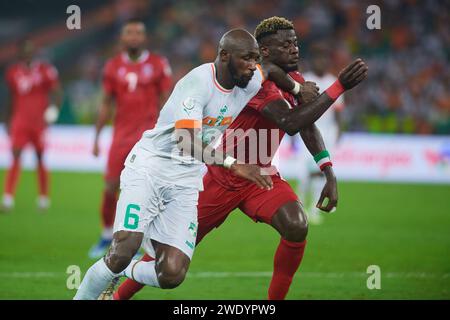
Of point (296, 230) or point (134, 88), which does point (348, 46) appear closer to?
point (134, 88)

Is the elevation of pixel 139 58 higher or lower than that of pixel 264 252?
higher

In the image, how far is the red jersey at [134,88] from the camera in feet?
33.1

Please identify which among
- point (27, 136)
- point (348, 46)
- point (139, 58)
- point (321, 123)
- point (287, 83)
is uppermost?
point (348, 46)

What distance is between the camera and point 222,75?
6.06 meters

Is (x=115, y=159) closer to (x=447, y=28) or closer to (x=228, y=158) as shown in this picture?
(x=228, y=158)

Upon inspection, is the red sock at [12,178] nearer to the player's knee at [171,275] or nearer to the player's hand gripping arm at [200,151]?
the player's knee at [171,275]

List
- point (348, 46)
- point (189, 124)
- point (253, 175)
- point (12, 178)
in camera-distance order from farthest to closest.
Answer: point (348, 46)
point (12, 178)
point (189, 124)
point (253, 175)

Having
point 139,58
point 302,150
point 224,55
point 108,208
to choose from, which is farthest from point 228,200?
point 302,150

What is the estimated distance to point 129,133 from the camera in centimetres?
1006

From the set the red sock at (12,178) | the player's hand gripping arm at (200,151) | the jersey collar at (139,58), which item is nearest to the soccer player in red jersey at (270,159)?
the player's hand gripping arm at (200,151)

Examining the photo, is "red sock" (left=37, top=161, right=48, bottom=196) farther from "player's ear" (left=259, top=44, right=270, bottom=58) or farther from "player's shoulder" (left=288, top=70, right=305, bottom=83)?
"player's ear" (left=259, top=44, right=270, bottom=58)

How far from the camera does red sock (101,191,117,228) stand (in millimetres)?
9914

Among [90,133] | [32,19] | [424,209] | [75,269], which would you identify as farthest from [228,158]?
[32,19]

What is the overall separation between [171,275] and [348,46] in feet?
62.9
